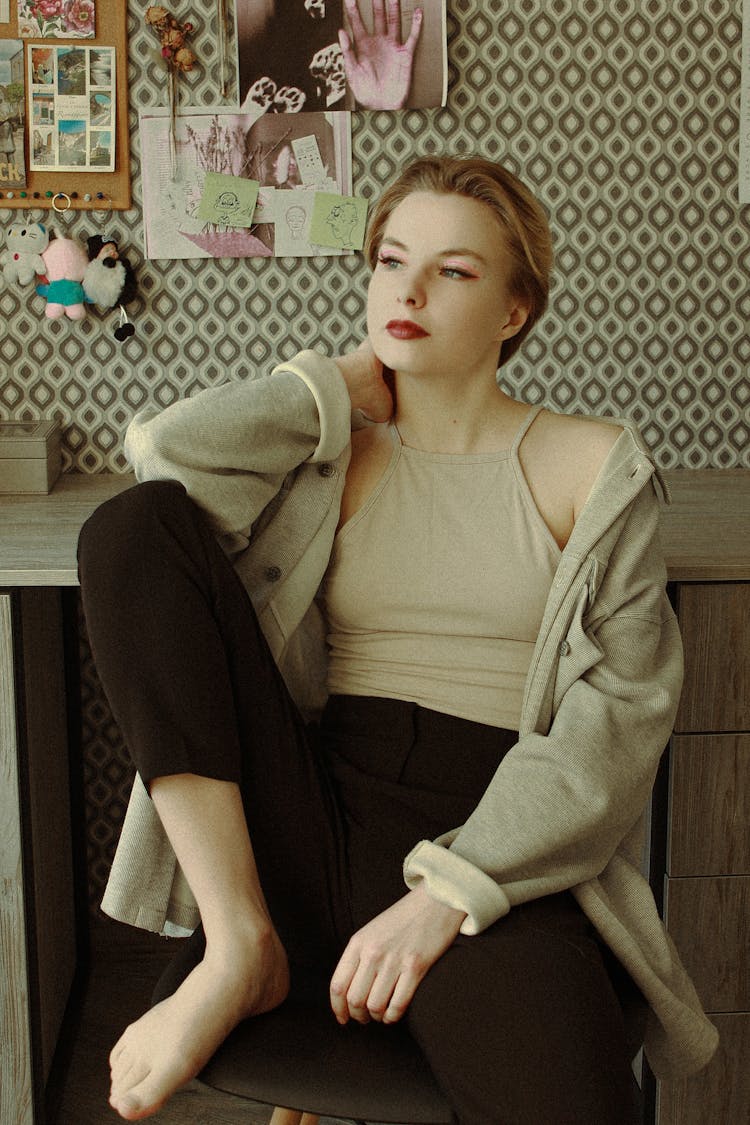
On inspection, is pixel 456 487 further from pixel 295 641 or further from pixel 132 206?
pixel 132 206

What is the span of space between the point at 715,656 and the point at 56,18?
4.58 ft

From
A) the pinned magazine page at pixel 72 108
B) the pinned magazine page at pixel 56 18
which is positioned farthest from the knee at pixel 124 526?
the pinned magazine page at pixel 56 18

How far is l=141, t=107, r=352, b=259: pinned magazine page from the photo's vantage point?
1.84m

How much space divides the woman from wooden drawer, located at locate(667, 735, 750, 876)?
0.20 m

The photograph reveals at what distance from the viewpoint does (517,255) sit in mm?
1299

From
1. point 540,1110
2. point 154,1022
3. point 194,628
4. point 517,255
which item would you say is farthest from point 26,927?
point 517,255

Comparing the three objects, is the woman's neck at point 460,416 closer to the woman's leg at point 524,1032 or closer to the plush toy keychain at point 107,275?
the woman's leg at point 524,1032

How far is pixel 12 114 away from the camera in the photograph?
1.84 m

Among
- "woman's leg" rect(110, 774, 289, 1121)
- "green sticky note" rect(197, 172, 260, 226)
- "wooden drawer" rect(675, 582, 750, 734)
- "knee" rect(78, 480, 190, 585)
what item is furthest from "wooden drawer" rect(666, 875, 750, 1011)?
"green sticky note" rect(197, 172, 260, 226)

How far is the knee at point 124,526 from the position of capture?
1.11 metres

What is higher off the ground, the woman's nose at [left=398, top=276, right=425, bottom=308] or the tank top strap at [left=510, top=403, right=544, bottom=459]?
the woman's nose at [left=398, top=276, right=425, bottom=308]

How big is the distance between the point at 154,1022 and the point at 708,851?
0.74 metres

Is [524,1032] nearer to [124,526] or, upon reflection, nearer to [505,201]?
[124,526]

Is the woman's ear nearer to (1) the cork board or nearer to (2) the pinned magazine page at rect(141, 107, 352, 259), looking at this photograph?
(2) the pinned magazine page at rect(141, 107, 352, 259)
